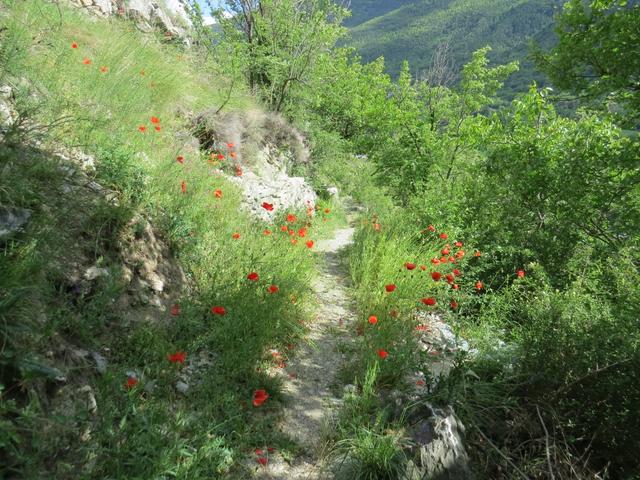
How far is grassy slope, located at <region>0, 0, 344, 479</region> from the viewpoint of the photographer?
1858 mm

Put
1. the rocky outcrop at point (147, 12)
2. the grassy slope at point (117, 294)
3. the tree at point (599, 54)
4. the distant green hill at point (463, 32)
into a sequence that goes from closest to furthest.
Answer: the grassy slope at point (117, 294)
the tree at point (599, 54)
the rocky outcrop at point (147, 12)
the distant green hill at point (463, 32)

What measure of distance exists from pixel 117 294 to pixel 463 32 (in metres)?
132

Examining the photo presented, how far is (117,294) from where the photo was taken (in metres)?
2.90

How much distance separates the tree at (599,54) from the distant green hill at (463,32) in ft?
267

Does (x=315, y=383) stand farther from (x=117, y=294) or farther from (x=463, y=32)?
(x=463, y=32)

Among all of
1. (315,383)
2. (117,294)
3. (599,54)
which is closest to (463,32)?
(599,54)

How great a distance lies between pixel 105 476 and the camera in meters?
1.84

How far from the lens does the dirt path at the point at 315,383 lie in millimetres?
2721

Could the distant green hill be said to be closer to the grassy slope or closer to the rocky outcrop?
the rocky outcrop

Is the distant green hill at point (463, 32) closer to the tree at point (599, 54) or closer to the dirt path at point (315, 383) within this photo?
the tree at point (599, 54)

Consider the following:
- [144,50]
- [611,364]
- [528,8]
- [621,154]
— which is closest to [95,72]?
[144,50]

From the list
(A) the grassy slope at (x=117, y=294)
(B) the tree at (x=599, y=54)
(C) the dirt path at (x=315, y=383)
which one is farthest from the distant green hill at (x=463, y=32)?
(A) the grassy slope at (x=117, y=294)

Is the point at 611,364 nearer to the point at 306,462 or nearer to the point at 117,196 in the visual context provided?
the point at 306,462

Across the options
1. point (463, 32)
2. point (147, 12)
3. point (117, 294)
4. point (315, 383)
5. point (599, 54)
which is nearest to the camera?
point (117, 294)
